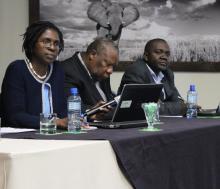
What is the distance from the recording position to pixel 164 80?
366cm

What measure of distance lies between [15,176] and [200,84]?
3.12 meters

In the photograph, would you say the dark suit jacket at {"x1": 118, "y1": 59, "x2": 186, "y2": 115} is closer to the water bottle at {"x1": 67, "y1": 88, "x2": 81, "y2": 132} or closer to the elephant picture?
the elephant picture

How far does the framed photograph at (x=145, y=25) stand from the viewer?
426 centimetres

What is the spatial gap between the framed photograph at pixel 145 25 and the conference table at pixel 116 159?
1.88m

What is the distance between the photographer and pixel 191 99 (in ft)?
10.6

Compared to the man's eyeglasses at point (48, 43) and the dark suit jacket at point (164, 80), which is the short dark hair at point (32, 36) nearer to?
the man's eyeglasses at point (48, 43)

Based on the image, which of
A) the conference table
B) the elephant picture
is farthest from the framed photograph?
the conference table

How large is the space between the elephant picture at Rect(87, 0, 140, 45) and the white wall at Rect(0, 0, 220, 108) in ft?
1.21

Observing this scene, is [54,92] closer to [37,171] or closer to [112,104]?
[112,104]

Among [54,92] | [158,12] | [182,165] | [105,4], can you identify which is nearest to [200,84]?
[158,12]

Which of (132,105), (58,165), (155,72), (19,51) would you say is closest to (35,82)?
(132,105)

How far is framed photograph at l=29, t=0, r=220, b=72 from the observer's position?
4.26 metres

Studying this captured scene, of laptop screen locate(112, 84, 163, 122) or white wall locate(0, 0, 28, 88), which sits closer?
laptop screen locate(112, 84, 163, 122)

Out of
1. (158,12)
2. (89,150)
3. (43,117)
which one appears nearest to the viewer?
(89,150)
